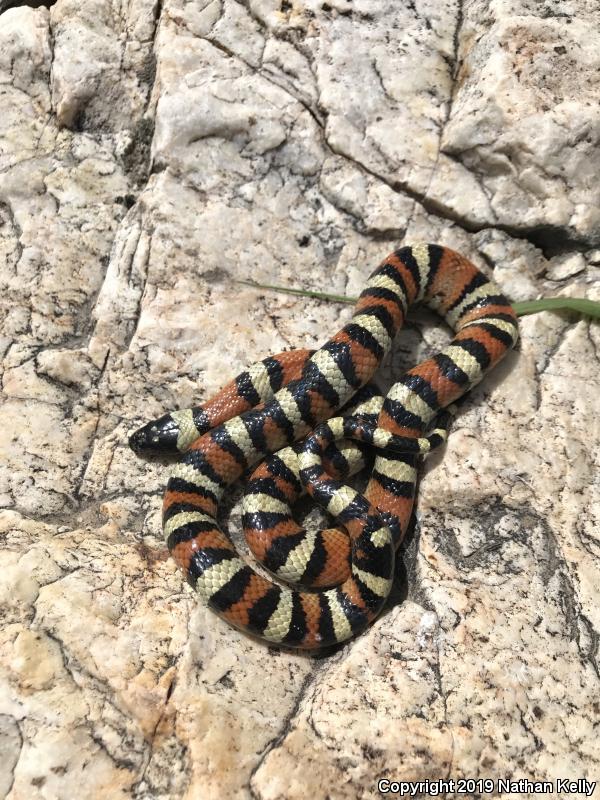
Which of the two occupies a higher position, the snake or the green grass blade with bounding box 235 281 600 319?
the green grass blade with bounding box 235 281 600 319

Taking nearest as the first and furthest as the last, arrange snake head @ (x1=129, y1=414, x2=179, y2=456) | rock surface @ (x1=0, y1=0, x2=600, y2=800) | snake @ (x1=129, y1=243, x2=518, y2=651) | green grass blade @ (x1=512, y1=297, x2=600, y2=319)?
rock surface @ (x1=0, y1=0, x2=600, y2=800)
snake @ (x1=129, y1=243, x2=518, y2=651)
snake head @ (x1=129, y1=414, x2=179, y2=456)
green grass blade @ (x1=512, y1=297, x2=600, y2=319)

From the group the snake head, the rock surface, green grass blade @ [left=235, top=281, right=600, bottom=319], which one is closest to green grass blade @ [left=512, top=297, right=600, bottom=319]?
green grass blade @ [left=235, top=281, right=600, bottom=319]

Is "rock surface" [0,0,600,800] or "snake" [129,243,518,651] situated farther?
"snake" [129,243,518,651]

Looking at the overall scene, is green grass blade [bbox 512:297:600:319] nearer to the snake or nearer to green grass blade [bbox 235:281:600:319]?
green grass blade [bbox 235:281:600:319]

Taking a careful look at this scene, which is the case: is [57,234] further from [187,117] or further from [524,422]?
[524,422]

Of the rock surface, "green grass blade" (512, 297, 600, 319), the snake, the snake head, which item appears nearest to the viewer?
the rock surface

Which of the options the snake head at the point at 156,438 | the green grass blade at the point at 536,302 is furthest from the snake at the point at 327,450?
the green grass blade at the point at 536,302

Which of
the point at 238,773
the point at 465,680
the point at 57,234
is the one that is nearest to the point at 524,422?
the point at 465,680
